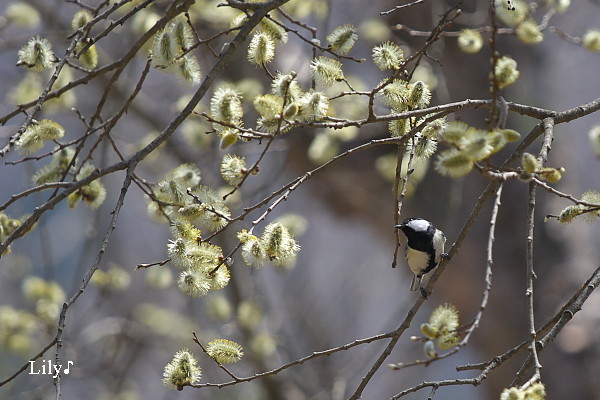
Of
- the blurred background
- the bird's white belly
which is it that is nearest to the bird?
the bird's white belly

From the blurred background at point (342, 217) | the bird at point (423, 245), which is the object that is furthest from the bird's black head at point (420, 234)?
the blurred background at point (342, 217)

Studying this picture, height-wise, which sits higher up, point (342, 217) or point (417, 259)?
point (342, 217)

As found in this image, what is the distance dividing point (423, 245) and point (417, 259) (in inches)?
2.4

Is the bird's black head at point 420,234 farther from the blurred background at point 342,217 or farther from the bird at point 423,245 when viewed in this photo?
the blurred background at point 342,217

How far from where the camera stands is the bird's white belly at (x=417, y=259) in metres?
2.22

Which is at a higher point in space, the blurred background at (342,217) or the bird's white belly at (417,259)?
the blurred background at (342,217)

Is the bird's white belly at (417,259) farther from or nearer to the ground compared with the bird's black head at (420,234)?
nearer to the ground

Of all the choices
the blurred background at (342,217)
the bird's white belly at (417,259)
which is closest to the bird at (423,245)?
the bird's white belly at (417,259)

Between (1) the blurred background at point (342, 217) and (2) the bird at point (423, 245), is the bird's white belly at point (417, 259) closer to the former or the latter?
(2) the bird at point (423, 245)

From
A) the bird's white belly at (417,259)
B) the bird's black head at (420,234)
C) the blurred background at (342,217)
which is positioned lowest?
the bird's white belly at (417,259)

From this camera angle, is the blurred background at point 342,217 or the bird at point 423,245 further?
the blurred background at point 342,217

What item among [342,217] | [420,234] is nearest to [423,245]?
[420,234]

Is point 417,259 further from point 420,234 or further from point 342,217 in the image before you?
point 342,217

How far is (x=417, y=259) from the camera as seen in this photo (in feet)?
7.36
